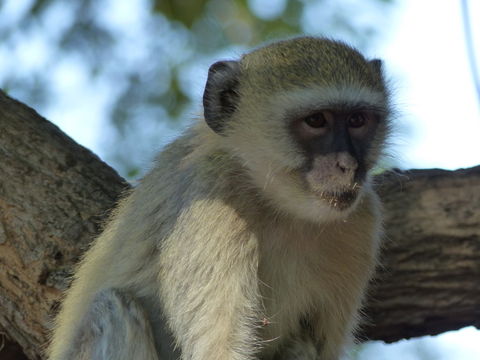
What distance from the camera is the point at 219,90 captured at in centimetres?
517

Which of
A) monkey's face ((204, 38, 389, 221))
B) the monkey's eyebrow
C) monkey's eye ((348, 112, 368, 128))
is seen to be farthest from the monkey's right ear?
monkey's eye ((348, 112, 368, 128))

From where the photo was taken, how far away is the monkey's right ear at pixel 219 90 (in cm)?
516

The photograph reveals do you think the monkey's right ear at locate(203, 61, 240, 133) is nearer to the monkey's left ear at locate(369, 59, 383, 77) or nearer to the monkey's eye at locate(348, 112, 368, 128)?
the monkey's eye at locate(348, 112, 368, 128)

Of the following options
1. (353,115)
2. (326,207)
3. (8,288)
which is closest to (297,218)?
(326,207)

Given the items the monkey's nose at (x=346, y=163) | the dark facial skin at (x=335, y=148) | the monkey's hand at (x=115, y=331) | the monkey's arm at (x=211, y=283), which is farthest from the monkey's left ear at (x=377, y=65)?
the monkey's hand at (x=115, y=331)

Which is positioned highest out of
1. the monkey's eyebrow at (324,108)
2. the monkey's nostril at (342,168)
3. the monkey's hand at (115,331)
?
the monkey's eyebrow at (324,108)

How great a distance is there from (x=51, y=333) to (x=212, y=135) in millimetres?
1853

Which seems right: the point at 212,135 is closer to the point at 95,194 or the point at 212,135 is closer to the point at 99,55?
the point at 95,194

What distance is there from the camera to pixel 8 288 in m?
6.05

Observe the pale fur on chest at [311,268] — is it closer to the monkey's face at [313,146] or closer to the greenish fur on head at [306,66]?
the monkey's face at [313,146]

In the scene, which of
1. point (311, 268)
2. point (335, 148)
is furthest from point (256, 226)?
point (335, 148)

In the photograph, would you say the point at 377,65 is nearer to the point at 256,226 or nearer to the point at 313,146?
the point at 313,146

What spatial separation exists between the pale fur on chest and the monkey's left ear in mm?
780

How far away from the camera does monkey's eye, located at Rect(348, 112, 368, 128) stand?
16.6 ft
